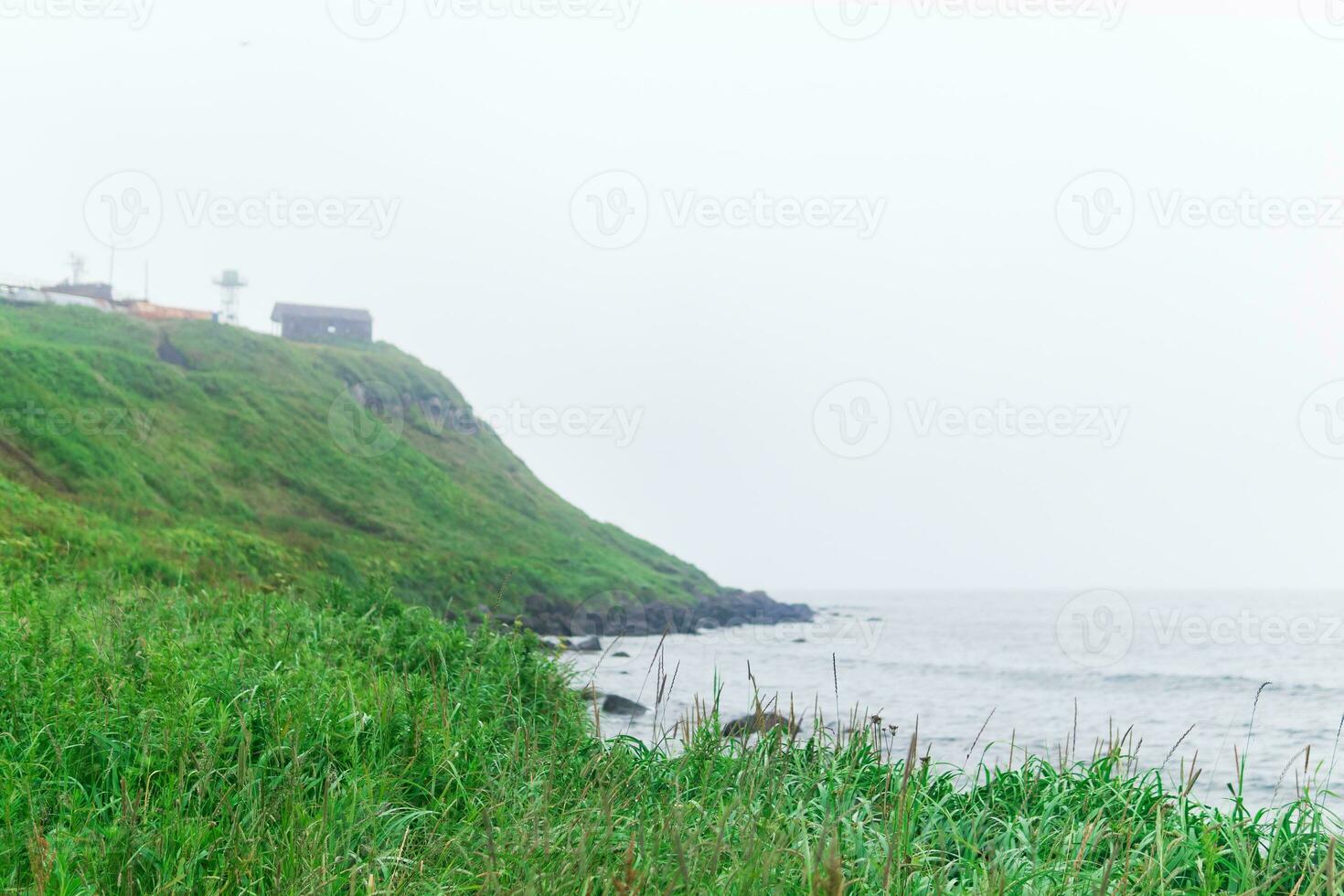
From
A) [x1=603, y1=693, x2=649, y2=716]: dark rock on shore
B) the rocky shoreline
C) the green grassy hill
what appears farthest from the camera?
the rocky shoreline

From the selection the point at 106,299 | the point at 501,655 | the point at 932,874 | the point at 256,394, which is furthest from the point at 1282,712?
the point at 106,299

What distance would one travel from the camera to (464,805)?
6.79 metres

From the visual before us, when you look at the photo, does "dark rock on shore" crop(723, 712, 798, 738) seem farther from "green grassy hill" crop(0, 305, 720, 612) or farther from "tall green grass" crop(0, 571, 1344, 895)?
"green grassy hill" crop(0, 305, 720, 612)

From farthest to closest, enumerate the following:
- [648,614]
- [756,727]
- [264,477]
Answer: [648,614] → [264,477] → [756,727]

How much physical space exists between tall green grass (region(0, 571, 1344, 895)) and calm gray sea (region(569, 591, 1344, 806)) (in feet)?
1.98

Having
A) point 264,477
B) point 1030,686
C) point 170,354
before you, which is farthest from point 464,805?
point 170,354

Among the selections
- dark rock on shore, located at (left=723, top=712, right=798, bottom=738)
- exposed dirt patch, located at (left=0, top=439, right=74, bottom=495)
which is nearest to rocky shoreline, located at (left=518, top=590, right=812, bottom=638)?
exposed dirt patch, located at (left=0, top=439, right=74, bottom=495)

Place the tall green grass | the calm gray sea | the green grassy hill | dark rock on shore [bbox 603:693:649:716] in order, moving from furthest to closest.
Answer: the green grassy hill < the calm gray sea < dark rock on shore [bbox 603:693:649:716] < the tall green grass

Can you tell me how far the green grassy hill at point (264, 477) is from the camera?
27.1 metres

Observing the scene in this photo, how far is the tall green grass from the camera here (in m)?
4.69

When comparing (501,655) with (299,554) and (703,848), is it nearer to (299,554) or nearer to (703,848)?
(703,848)

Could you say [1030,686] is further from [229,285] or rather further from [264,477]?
[229,285]

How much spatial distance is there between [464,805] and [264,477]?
44.4 m

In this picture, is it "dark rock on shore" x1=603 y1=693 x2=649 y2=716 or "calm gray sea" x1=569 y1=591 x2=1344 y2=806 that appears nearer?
"dark rock on shore" x1=603 y1=693 x2=649 y2=716
